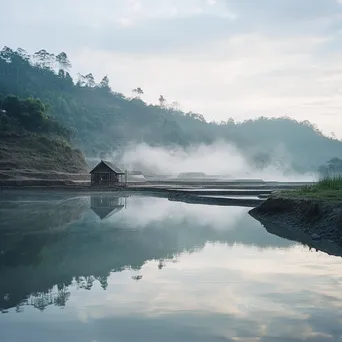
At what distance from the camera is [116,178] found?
160ft

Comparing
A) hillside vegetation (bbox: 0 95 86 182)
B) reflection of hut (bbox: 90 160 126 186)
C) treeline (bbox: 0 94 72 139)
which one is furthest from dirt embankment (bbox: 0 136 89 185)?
reflection of hut (bbox: 90 160 126 186)

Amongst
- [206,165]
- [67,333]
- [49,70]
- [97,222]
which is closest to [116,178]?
[97,222]

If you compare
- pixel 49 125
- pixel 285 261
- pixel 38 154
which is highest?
pixel 49 125

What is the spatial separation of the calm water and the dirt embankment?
33.0 m

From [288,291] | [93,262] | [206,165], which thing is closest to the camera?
[288,291]

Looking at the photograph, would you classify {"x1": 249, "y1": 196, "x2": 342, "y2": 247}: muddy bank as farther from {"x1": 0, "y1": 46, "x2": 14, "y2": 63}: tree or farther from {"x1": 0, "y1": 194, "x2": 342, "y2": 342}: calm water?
{"x1": 0, "y1": 46, "x2": 14, "y2": 63}: tree

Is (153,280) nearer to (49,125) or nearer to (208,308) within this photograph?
(208,308)

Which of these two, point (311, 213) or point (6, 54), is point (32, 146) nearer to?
point (311, 213)

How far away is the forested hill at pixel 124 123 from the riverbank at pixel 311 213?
214 feet

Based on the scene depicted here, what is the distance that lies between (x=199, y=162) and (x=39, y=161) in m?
48.8

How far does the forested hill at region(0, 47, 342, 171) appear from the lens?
4016 inches

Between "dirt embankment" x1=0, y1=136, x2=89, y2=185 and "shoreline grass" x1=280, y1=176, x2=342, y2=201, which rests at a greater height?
"dirt embankment" x1=0, y1=136, x2=89, y2=185

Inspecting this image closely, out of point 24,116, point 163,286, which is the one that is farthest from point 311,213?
point 24,116

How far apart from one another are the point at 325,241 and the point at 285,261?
3395mm
